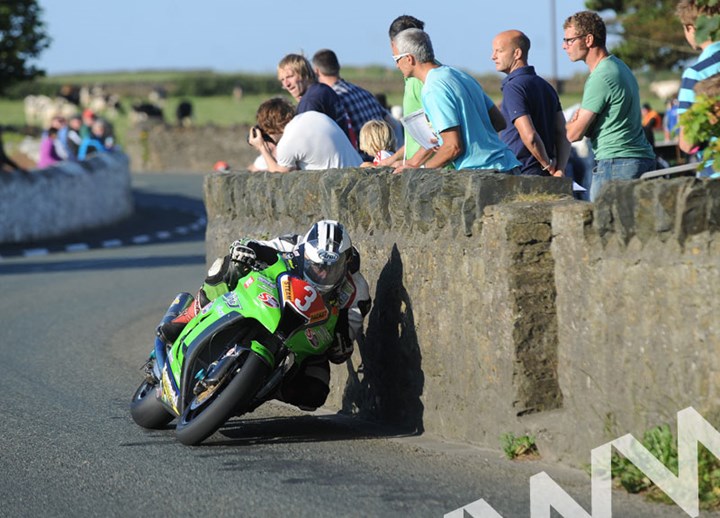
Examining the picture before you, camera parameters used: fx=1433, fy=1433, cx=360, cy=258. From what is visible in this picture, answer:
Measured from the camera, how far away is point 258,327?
7516mm

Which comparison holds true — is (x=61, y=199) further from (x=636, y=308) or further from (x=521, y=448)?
(x=636, y=308)

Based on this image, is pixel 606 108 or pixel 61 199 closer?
pixel 606 108

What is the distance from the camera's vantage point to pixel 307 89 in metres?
10.6

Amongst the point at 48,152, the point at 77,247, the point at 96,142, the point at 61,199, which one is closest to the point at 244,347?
the point at 77,247

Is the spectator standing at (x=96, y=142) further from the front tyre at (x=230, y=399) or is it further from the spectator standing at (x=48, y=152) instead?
the front tyre at (x=230, y=399)

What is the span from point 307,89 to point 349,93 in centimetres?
66

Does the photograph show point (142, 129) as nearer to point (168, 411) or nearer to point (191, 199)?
point (191, 199)

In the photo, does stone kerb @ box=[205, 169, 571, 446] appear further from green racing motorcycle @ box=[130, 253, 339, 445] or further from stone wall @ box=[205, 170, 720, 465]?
green racing motorcycle @ box=[130, 253, 339, 445]

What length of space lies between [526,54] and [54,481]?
4188 millimetres

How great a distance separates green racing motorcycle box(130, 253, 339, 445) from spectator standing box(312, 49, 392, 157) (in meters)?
3.71

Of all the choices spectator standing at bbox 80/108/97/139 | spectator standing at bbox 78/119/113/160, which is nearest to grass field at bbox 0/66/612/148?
spectator standing at bbox 78/119/113/160

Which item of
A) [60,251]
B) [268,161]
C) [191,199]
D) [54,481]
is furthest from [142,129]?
[54,481]

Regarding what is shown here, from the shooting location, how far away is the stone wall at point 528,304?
5785 millimetres

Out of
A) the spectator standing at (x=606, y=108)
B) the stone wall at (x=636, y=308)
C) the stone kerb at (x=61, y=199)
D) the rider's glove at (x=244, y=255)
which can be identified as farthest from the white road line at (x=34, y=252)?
the stone wall at (x=636, y=308)
